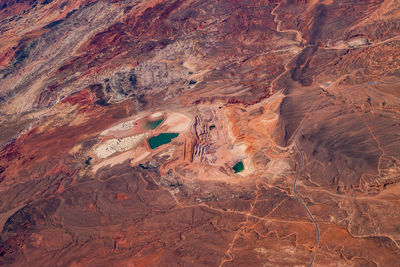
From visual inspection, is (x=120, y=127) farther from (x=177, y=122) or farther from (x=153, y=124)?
(x=177, y=122)

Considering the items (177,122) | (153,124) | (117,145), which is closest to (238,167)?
(177,122)

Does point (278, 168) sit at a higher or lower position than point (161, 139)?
lower

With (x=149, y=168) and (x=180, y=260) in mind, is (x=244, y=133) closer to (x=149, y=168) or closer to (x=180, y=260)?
(x=149, y=168)

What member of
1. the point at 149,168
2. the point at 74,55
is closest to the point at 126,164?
the point at 149,168

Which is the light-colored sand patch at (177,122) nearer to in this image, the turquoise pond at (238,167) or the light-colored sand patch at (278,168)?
the turquoise pond at (238,167)

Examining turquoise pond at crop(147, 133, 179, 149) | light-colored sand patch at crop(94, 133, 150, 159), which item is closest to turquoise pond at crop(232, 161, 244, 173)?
turquoise pond at crop(147, 133, 179, 149)

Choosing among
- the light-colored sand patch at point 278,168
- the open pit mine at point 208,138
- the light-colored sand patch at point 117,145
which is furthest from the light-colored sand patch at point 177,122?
the light-colored sand patch at point 278,168
